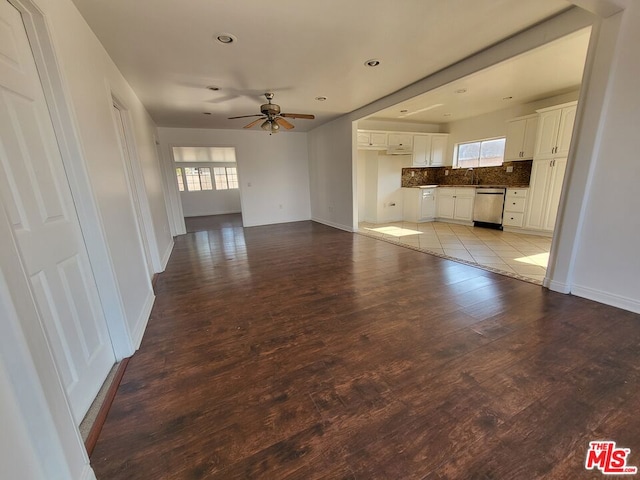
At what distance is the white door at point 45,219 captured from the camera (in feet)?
3.60

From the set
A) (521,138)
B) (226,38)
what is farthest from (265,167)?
(521,138)

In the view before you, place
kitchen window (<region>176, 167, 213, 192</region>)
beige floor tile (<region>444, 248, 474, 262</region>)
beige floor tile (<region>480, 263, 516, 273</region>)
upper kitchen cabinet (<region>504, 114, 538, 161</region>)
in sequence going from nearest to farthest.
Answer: beige floor tile (<region>480, 263, 516, 273</region>), beige floor tile (<region>444, 248, 474, 262</region>), upper kitchen cabinet (<region>504, 114, 538, 161</region>), kitchen window (<region>176, 167, 213, 192</region>)

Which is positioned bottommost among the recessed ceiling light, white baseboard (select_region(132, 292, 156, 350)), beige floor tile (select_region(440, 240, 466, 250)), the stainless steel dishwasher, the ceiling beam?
beige floor tile (select_region(440, 240, 466, 250))

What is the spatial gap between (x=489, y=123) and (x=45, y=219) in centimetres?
716

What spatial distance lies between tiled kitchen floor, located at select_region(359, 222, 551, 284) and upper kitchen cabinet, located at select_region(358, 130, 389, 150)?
6.08 feet

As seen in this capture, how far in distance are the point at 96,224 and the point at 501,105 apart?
655 centimetres

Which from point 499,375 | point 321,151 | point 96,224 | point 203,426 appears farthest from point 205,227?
point 499,375

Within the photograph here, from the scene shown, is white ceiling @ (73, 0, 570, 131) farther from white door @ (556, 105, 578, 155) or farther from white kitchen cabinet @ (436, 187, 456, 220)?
white kitchen cabinet @ (436, 187, 456, 220)

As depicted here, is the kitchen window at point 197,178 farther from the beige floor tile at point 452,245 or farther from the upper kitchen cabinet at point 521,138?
the upper kitchen cabinet at point 521,138

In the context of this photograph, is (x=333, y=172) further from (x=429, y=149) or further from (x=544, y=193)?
(x=544, y=193)

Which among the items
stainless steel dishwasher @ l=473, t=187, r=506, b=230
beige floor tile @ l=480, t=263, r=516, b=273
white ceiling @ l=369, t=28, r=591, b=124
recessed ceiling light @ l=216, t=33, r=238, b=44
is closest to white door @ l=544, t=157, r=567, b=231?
stainless steel dishwasher @ l=473, t=187, r=506, b=230

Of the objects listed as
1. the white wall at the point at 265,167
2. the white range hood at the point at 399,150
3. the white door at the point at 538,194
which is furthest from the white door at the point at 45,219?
the white door at the point at 538,194

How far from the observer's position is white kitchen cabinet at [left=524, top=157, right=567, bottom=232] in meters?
4.43

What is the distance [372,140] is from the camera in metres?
5.85
